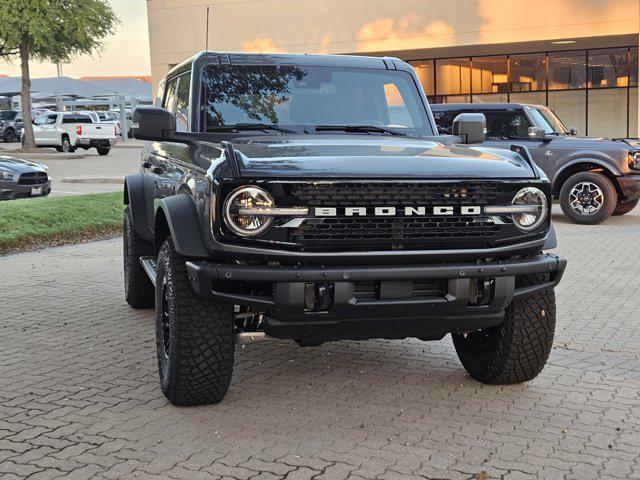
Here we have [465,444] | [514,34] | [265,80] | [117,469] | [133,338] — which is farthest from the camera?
[514,34]

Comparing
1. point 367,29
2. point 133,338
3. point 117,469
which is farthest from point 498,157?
point 367,29

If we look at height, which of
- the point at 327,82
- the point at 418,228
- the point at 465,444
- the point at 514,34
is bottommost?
the point at 465,444

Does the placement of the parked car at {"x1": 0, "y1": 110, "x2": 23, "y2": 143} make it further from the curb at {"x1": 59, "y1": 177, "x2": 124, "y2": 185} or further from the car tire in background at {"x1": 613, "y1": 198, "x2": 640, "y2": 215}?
the car tire in background at {"x1": 613, "y1": 198, "x2": 640, "y2": 215}

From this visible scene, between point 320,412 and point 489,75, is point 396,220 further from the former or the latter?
point 489,75

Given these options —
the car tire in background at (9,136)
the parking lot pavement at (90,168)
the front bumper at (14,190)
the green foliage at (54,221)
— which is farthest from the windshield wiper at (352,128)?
the car tire in background at (9,136)

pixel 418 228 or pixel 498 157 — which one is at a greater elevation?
pixel 498 157

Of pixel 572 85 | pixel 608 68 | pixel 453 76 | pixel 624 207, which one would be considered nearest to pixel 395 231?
pixel 624 207

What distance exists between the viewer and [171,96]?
261 inches

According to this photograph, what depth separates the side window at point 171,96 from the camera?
21.0 ft

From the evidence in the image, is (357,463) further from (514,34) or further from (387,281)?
(514,34)

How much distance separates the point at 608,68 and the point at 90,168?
59.6 ft

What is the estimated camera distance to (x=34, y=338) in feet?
21.1

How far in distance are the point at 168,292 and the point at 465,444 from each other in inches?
69.3

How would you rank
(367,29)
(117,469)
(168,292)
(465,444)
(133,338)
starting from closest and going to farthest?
(117,469) < (465,444) < (168,292) < (133,338) < (367,29)
